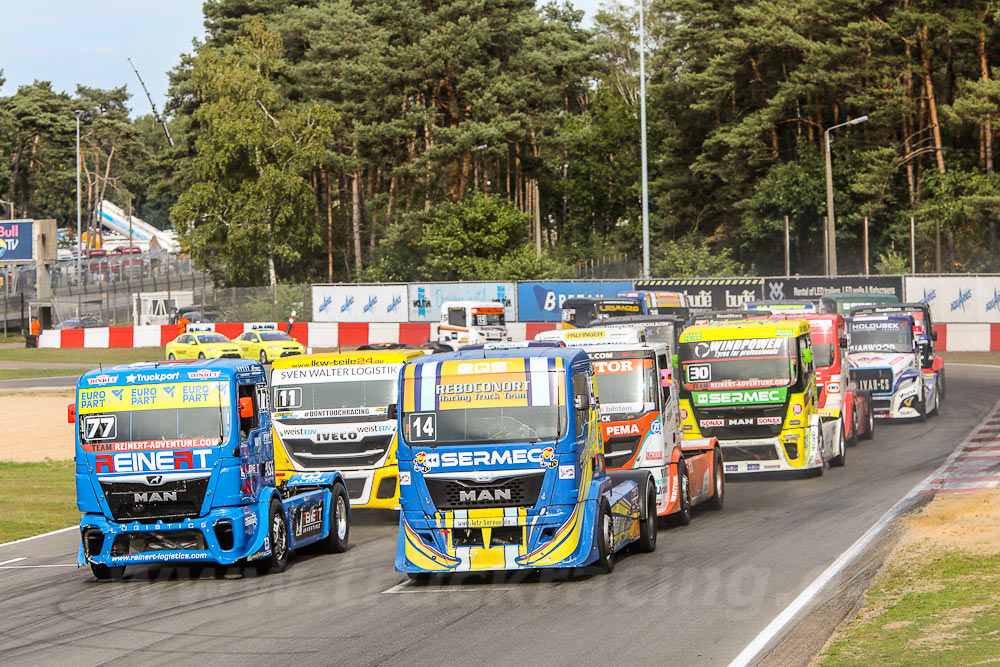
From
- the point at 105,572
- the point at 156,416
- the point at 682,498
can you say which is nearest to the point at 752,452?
the point at 682,498

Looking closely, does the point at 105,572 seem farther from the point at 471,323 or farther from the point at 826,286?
the point at 826,286

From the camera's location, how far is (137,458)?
13.6 meters

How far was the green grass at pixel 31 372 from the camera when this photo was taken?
1865 inches

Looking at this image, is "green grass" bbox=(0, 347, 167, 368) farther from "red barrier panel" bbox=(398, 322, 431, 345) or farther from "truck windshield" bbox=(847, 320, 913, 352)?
"truck windshield" bbox=(847, 320, 913, 352)

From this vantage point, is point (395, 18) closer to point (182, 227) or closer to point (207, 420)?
point (182, 227)

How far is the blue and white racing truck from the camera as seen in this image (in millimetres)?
28609

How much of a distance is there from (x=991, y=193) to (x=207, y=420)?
5557cm

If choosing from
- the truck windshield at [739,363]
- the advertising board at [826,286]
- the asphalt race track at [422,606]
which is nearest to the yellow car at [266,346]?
the advertising board at [826,286]

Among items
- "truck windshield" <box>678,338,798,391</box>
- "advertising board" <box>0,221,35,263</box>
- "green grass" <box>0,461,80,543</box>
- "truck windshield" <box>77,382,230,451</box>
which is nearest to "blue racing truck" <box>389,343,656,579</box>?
"truck windshield" <box>77,382,230,451</box>

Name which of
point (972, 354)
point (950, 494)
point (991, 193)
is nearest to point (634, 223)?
point (991, 193)

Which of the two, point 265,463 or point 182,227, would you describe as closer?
point 265,463

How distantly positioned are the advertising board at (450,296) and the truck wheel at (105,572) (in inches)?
1513

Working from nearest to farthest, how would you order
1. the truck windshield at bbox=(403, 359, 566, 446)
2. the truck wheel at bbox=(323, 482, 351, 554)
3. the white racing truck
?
the truck windshield at bbox=(403, 359, 566, 446), the truck wheel at bbox=(323, 482, 351, 554), the white racing truck

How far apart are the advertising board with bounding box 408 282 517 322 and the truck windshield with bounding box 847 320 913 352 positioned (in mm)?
24670
